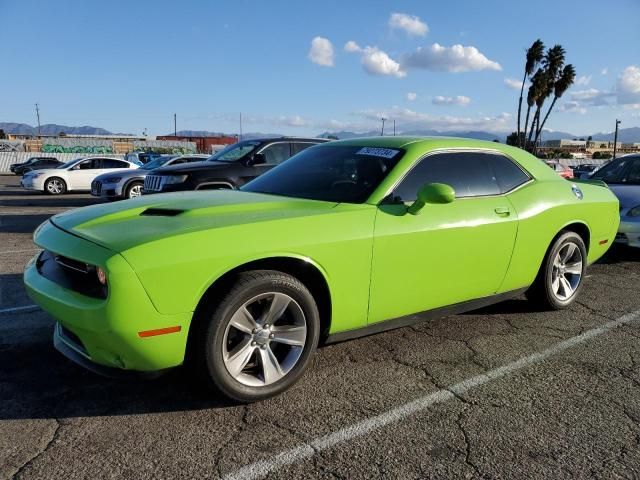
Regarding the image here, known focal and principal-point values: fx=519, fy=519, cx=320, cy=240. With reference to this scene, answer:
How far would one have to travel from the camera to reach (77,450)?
2430 mm

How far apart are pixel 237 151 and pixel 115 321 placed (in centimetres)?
738

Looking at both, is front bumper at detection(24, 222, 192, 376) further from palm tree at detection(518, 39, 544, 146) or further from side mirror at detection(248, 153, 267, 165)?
Answer: palm tree at detection(518, 39, 544, 146)

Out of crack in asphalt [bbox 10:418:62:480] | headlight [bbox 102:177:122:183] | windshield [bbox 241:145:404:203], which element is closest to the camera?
crack in asphalt [bbox 10:418:62:480]

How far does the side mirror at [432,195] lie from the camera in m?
3.26

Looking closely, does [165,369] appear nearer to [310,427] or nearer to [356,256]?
[310,427]

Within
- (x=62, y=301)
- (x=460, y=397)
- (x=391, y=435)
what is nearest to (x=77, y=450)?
(x=62, y=301)

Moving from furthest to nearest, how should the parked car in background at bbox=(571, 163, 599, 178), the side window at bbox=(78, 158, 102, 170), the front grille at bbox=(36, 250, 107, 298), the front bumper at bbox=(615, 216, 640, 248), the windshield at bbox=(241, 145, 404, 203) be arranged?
the side window at bbox=(78, 158, 102, 170)
the parked car in background at bbox=(571, 163, 599, 178)
the front bumper at bbox=(615, 216, 640, 248)
the windshield at bbox=(241, 145, 404, 203)
the front grille at bbox=(36, 250, 107, 298)

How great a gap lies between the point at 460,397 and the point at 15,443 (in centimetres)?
234

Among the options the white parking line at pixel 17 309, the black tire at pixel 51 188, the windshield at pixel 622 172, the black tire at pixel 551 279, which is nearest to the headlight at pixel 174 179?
the white parking line at pixel 17 309

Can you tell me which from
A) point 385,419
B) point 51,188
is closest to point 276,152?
point 385,419

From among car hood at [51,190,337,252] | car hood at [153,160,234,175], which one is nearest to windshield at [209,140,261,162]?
car hood at [153,160,234,175]

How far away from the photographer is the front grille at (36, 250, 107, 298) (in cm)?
262

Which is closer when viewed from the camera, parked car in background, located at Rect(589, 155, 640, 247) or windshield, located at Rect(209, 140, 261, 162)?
parked car in background, located at Rect(589, 155, 640, 247)

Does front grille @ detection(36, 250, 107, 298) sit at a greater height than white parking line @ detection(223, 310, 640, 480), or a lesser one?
greater
